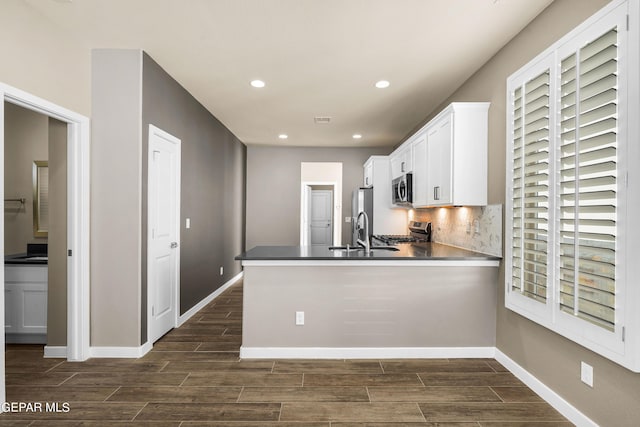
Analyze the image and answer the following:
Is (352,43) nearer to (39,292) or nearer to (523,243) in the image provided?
(523,243)

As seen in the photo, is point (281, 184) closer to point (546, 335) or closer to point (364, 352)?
point (364, 352)

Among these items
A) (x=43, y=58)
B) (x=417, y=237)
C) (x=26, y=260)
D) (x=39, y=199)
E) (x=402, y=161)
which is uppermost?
(x=43, y=58)

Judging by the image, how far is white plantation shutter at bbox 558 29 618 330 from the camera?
178cm

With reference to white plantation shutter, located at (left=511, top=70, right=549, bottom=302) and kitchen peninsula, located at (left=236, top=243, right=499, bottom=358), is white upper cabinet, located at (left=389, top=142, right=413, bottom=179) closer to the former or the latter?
kitchen peninsula, located at (left=236, top=243, right=499, bottom=358)

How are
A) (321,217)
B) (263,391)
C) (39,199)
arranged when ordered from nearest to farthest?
1. (263,391)
2. (39,199)
3. (321,217)

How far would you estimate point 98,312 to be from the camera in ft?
10.0

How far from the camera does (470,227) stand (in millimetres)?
3576

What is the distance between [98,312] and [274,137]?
423 cm

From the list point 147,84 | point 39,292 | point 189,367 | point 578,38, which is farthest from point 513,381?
point 39,292

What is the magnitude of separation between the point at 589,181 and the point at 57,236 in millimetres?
3789

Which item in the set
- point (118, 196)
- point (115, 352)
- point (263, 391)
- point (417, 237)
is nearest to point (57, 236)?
point (118, 196)

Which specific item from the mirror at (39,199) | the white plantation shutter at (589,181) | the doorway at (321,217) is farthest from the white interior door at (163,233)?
the doorway at (321,217)

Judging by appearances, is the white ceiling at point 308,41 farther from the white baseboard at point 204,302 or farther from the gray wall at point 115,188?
the white baseboard at point 204,302

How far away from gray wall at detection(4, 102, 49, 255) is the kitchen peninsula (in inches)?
104
